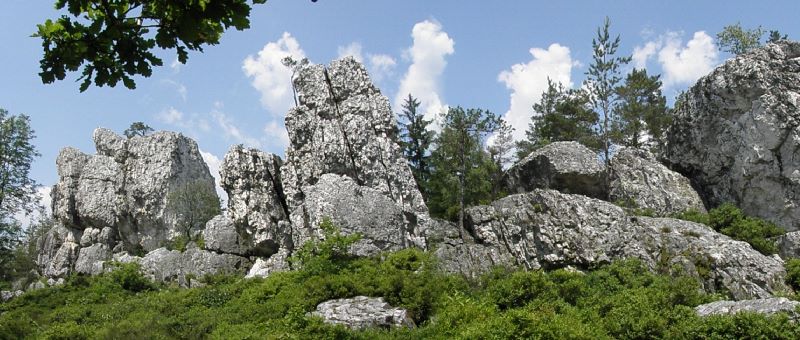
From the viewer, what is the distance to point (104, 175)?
45.3 metres

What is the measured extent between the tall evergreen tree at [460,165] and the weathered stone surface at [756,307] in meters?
16.3

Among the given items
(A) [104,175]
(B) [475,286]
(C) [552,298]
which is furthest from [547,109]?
(A) [104,175]

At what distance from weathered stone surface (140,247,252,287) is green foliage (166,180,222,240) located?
35.2 feet

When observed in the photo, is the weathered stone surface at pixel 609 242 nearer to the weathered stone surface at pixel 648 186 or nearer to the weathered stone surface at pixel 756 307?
the weathered stone surface at pixel 648 186

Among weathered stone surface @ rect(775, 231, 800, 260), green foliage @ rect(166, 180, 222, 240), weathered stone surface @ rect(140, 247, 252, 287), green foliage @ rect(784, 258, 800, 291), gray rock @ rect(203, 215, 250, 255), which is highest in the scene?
green foliage @ rect(166, 180, 222, 240)

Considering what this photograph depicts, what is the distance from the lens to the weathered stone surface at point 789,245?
877 inches

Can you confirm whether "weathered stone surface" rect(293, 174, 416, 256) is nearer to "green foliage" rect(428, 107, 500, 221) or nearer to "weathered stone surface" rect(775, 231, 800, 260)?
"green foliage" rect(428, 107, 500, 221)

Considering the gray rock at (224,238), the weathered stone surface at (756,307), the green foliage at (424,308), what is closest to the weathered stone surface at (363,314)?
the green foliage at (424,308)

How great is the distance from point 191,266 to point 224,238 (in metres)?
2.13

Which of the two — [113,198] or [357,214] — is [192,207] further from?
[357,214]

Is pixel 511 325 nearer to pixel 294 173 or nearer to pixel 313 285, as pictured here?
pixel 313 285

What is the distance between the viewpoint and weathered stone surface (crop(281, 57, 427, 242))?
27.9m

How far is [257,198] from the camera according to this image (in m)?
30.1

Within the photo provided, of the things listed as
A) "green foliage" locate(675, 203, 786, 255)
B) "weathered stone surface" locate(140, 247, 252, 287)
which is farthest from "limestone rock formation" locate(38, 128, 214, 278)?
"green foliage" locate(675, 203, 786, 255)
